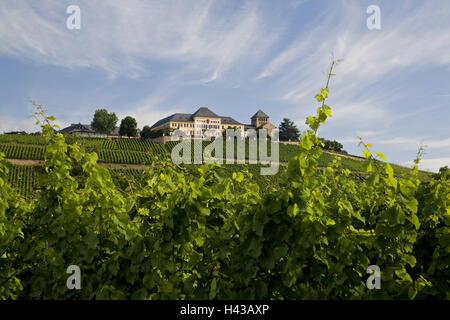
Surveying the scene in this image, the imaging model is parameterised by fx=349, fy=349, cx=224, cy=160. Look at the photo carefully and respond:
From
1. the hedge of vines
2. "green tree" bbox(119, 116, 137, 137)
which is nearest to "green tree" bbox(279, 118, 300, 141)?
"green tree" bbox(119, 116, 137, 137)

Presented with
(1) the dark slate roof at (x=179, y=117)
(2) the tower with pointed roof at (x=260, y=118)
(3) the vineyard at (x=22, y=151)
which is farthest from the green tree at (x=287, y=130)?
(3) the vineyard at (x=22, y=151)

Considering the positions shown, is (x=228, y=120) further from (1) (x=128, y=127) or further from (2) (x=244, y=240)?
(2) (x=244, y=240)

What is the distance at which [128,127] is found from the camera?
322 ft

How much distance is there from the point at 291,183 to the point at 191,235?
1.18 m

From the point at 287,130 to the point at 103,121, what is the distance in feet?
199

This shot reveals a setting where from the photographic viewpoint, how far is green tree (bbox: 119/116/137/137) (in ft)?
321

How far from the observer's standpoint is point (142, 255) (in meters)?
3.51

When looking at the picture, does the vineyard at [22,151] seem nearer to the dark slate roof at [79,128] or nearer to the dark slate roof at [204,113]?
the dark slate roof at [79,128]

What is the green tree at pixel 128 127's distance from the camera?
9775 centimetres

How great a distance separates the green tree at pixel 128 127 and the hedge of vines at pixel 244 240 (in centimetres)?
9719

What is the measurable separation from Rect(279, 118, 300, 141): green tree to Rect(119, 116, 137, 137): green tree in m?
49.9

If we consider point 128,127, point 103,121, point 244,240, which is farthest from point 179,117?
point 244,240

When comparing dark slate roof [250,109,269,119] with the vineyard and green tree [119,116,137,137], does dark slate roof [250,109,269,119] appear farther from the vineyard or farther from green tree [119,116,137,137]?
the vineyard
